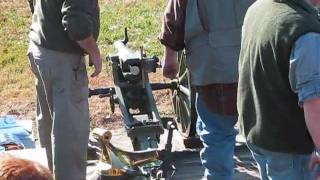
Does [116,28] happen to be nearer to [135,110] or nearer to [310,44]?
[135,110]

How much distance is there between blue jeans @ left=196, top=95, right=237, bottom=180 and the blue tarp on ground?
133 centimetres

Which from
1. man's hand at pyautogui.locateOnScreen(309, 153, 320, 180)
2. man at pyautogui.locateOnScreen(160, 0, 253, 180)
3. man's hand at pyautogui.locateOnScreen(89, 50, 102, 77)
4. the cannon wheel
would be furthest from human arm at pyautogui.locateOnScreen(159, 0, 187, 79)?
man's hand at pyautogui.locateOnScreen(309, 153, 320, 180)

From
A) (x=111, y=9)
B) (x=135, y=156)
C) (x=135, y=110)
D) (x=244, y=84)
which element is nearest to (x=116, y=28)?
(x=111, y=9)

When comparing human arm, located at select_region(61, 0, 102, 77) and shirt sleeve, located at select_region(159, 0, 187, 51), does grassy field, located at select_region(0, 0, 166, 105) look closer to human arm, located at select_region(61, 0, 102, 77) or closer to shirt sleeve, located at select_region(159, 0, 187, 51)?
shirt sleeve, located at select_region(159, 0, 187, 51)

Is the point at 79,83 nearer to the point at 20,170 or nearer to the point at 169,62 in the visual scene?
the point at 169,62

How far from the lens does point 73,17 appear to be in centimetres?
393

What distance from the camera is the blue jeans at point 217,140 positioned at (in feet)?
13.9

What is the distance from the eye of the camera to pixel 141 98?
5223mm

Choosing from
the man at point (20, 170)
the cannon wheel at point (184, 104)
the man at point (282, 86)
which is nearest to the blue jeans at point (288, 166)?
Answer: the man at point (282, 86)

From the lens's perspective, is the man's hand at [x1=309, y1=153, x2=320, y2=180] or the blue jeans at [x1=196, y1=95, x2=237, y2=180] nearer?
the man's hand at [x1=309, y1=153, x2=320, y2=180]

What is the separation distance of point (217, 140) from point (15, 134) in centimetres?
151

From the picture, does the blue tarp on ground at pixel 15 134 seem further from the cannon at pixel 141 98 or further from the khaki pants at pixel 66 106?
the khaki pants at pixel 66 106

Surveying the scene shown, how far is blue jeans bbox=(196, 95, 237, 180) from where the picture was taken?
13.9 ft

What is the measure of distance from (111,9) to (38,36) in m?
6.39
